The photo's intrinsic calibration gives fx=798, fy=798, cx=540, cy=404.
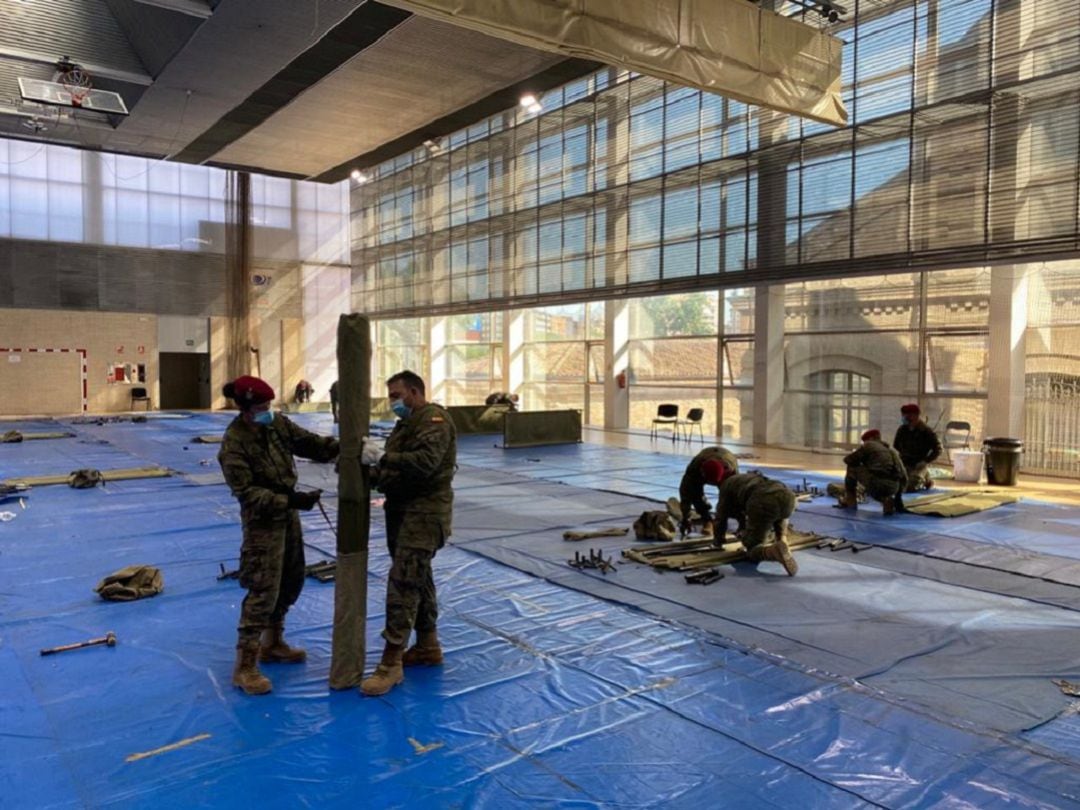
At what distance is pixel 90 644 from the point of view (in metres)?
5.41

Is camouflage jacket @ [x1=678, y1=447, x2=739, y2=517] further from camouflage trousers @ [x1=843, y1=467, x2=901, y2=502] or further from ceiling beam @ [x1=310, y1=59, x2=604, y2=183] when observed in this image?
ceiling beam @ [x1=310, y1=59, x2=604, y2=183]

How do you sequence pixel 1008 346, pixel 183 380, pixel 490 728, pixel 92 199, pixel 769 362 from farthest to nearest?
pixel 183 380 < pixel 92 199 < pixel 769 362 < pixel 1008 346 < pixel 490 728

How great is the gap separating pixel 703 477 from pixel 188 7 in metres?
11.1

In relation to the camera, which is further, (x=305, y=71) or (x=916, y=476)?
(x=305, y=71)

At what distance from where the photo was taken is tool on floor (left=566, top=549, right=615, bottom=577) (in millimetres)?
7379

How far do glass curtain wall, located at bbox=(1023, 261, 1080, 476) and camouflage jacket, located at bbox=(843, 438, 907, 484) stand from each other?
18.7 ft

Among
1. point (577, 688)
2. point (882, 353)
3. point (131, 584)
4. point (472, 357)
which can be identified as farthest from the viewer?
point (472, 357)

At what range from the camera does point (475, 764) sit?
12.6ft

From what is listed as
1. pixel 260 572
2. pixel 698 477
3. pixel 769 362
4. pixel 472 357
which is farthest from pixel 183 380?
pixel 260 572

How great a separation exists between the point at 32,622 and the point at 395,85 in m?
13.7

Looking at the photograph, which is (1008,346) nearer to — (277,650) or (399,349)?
(277,650)

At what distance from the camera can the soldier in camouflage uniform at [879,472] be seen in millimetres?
9906

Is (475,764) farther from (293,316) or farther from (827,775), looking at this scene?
(293,316)

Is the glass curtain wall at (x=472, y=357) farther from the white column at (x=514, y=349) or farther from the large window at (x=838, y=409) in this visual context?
the large window at (x=838, y=409)
